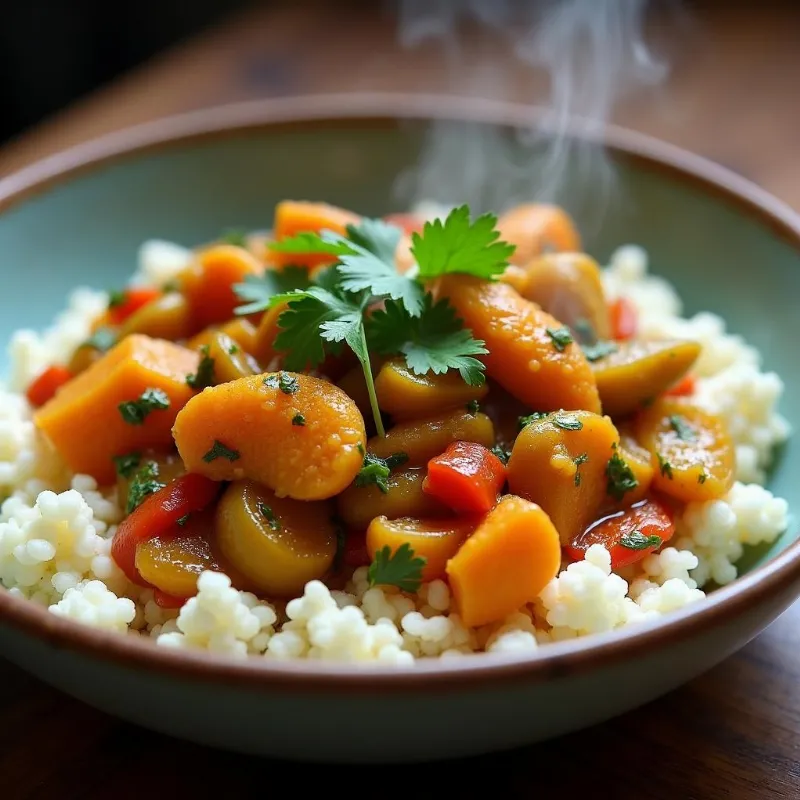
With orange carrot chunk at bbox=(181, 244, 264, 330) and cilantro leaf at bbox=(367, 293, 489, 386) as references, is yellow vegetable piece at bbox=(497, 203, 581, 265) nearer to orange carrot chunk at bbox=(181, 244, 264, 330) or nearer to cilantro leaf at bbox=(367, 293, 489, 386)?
cilantro leaf at bbox=(367, 293, 489, 386)

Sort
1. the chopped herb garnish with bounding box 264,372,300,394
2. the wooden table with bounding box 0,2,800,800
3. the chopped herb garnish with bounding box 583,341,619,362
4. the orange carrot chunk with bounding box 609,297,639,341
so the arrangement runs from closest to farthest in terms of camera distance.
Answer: the wooden table with bounding box 0,2,800,800, the chopped herb garnish with bounding box 264,372,300,394, the chopped herb garnish with bounding box 583,341,619,362, the orange carrot chunk with bounding box 609,297,639,341

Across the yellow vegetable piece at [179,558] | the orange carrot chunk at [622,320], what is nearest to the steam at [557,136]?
the orange carrot chunk at [622,320]

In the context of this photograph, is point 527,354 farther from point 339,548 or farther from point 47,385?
point 47,385

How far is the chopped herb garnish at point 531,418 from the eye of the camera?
2.56 meters

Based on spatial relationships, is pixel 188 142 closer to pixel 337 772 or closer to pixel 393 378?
pixel 393 378

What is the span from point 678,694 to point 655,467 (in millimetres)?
580

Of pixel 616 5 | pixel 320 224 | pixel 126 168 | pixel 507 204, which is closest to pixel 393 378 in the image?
pixel 320 224

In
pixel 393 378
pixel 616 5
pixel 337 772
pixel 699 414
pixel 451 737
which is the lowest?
pixel 337 772

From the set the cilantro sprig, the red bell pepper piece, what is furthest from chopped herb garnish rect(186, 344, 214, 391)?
the red bell pepper piece

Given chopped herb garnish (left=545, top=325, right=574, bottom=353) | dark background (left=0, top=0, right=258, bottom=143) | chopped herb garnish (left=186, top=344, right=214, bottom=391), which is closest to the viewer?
chopped herb garnish (left=545, top=325, right=574, bottom=353)

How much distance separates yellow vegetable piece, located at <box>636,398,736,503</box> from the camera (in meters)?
2.68

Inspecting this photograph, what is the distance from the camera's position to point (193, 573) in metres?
2.39

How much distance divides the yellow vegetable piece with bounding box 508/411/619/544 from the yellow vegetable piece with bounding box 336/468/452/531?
8.4 inches

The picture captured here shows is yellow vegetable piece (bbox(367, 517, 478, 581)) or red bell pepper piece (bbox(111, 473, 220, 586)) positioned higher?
yellow vegetable piece (bbox(367, 517, 478, 581))
